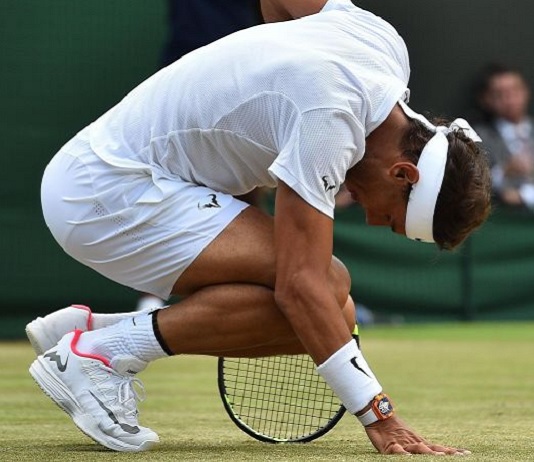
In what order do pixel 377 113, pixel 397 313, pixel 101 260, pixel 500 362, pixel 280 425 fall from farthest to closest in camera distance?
pixel 397 313 < pixel 500 362 < pixel 280 425 < pixel 101 260 < pixel 377 113

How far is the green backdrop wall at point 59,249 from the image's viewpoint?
7.63m

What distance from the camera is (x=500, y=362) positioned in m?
6.52

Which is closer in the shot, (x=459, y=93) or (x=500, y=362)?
(x=500, y=362)

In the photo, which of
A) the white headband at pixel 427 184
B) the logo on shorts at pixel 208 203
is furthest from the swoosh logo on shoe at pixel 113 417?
the white headband at pixel 427 184

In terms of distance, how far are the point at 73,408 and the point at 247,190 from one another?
2.32 feet

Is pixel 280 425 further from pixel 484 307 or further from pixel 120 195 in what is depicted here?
pixel 484 307

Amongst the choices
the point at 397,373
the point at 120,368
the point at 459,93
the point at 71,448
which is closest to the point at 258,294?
the point at 120,368

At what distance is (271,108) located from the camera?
3.19 meters

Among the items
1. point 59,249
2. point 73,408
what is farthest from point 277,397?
point 59,249

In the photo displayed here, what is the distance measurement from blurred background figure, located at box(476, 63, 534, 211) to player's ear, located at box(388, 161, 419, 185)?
19.9ft

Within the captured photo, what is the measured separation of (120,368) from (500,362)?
11.5 ft

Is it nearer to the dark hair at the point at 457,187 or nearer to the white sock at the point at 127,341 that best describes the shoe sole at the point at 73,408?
the white sock at the point at 127,341

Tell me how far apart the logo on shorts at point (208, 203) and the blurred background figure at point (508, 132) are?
608 centimetres

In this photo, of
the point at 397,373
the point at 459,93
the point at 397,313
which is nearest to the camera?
the point at 397,373
